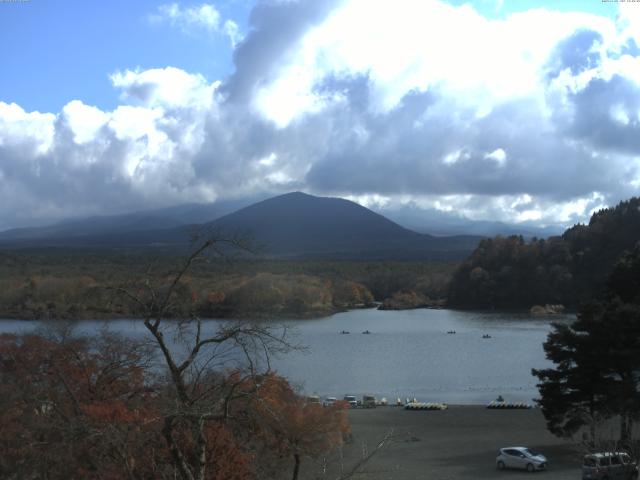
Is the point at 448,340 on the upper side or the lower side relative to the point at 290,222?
lower

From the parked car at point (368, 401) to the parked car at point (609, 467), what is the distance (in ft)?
35.3

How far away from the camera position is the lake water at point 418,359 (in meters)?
22.5

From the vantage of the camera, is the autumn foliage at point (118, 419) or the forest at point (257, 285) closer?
the autumn foliage at point (118, 419)

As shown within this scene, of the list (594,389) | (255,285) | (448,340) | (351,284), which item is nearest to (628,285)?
(594,389)

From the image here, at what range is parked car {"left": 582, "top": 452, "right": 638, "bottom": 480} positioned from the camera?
855 cm

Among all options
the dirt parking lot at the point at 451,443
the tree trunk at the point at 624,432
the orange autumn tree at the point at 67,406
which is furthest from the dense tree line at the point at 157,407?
the tree trunk at the point at 624,432

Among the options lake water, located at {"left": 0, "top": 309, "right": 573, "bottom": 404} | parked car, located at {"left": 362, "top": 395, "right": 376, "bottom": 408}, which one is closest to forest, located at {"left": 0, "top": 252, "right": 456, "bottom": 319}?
lake water, located at {"left": 0, "top": 309, "right": 573, "bottom": 404}

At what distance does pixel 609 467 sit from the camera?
877 cm

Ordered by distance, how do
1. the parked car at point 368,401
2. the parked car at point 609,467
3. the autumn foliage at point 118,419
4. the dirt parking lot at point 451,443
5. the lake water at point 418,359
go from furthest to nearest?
the lake water at point 418,359 → the parked car at point 368,401 → the dirt parking lot at point 451,443 → the parked car at point 609,467 → the autumn foliage at point 118,419

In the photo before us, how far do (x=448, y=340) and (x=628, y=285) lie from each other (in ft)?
72.8

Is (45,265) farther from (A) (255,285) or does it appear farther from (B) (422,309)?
(B) (422,309)

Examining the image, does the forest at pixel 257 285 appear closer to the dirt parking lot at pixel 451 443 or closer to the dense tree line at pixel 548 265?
the dense tree line at pixel 548 265

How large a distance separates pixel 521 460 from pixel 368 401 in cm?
838

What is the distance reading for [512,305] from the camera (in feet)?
186
